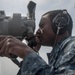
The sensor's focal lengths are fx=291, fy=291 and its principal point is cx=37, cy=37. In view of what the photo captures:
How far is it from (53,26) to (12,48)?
0.92 m

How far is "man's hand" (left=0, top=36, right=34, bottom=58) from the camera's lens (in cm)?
195

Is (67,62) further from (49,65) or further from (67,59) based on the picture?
(49,65)

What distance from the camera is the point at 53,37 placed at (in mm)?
2775

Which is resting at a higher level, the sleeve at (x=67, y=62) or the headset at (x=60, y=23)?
the headset at (x=60, y=23)

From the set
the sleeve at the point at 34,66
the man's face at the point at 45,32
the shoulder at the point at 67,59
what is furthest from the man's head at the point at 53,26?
the sleeve at the point at 34,66

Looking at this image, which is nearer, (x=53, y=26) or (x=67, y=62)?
(x=67, y=62)

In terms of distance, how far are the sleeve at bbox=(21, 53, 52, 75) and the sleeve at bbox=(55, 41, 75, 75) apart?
10 cm

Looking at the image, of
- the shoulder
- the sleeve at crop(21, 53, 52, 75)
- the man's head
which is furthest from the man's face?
the sleeve at crop(21, 53, 52, 75)

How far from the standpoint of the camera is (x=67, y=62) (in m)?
2.08

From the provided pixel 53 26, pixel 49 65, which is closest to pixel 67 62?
pixel 49 65

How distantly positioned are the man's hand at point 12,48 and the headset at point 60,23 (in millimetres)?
800

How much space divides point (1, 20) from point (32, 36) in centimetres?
38

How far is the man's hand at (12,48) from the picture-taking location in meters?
1.95

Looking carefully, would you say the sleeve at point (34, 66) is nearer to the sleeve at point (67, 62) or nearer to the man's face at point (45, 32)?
the sleeve at point (67, 62)
